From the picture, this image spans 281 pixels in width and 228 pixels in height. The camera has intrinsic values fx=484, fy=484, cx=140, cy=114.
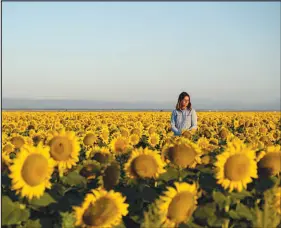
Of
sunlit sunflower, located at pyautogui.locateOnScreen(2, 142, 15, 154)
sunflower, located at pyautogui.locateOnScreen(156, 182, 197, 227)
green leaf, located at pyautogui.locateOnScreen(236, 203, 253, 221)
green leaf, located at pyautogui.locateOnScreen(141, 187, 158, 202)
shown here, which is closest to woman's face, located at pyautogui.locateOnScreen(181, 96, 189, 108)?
sunlit sunflower, located at pyautogui.locateOnScreen(2, 142, 15, 154)

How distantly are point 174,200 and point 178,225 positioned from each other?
203mm

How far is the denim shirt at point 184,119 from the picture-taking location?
32.6 feet

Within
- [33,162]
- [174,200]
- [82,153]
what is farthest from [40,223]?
[82,153]

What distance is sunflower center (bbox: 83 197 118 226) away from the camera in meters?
3.74

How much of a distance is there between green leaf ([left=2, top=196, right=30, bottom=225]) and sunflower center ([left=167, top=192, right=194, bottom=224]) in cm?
113

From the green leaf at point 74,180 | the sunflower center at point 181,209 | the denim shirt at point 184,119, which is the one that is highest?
the denim shirt at point 184,119

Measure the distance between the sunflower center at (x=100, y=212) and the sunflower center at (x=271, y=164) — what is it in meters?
1.39

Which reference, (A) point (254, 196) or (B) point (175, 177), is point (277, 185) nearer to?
(A) point (254, 196)

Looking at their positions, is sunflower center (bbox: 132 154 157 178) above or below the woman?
below

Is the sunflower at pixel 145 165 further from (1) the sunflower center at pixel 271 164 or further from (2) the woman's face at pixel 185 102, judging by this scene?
(2) the woman's face at pixel 185 102

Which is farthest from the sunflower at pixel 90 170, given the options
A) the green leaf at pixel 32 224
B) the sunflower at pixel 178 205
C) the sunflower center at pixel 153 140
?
the sunflower center at pixel 153 140

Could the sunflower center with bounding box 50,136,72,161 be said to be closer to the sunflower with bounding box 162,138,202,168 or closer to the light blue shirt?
the sunflower with bounding box 162,138,202,168

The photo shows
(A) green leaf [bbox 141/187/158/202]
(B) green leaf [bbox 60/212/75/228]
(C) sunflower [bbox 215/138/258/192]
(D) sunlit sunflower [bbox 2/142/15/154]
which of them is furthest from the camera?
(D) sunlit sunflower [bbox 2/142/15/154]

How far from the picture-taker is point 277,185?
412cm
